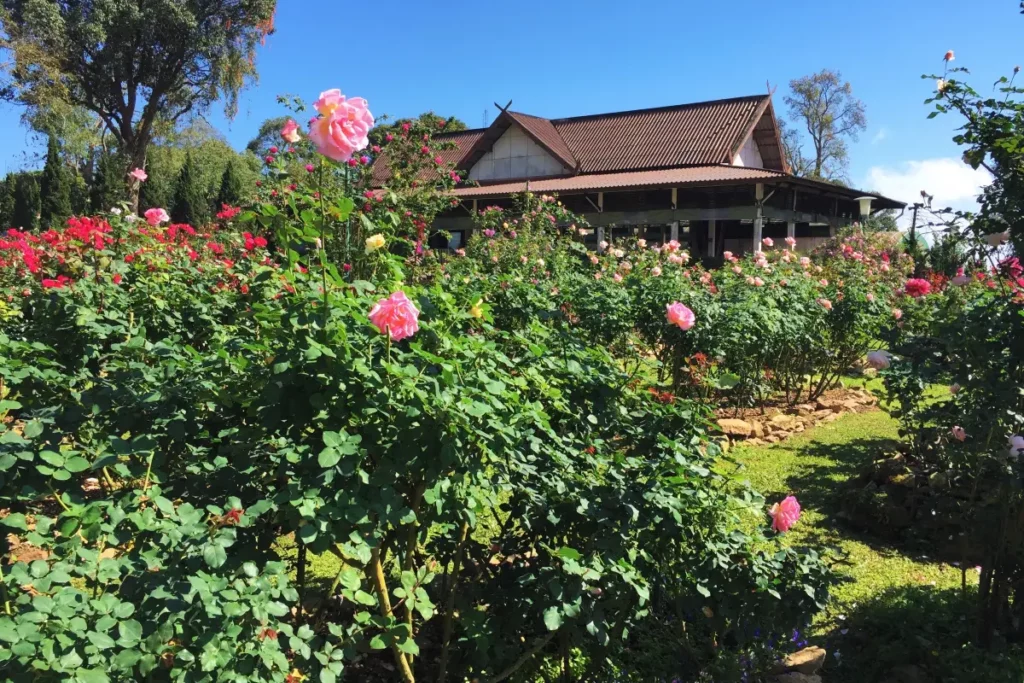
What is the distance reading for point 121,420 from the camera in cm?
181

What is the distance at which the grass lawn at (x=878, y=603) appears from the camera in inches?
101

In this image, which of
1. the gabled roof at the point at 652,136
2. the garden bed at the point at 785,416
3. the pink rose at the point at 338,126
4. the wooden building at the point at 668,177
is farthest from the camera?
the gabled roof at the point at 652,136

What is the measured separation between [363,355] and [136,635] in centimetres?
71

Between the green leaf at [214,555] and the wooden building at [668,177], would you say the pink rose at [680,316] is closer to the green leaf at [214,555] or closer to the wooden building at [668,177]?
the green leaf at [214,555]

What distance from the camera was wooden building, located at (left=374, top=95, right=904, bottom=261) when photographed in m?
18.0

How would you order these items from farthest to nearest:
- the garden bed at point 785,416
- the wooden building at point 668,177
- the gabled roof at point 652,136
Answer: the gabled roof at point 652,136 < the wooden building at point 668,177 < the garden bed at point 785,416

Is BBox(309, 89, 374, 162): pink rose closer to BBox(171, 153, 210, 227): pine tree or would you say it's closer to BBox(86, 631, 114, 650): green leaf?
BBox(86, 631, 114, 650): green leaf

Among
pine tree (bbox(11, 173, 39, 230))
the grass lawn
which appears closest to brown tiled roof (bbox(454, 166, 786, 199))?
the grass lawn

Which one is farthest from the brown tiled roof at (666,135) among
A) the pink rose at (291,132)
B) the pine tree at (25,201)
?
the pine tree at (25,201)

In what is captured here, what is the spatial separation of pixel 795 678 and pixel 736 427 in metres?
4.02

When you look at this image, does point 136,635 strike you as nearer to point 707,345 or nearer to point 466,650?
point 466,650

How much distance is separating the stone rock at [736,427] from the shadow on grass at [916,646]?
9.98ft

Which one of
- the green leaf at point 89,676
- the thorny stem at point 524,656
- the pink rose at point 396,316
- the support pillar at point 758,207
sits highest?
the support pillar at point 758,207

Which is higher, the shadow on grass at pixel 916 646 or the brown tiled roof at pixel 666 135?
the brown tiled roof at pixel 666 135
